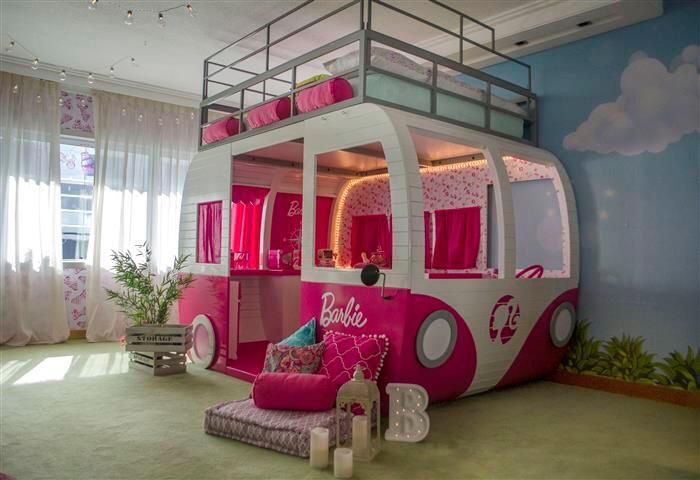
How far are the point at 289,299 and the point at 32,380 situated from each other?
7.68 ft

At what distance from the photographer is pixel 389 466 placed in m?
2.78

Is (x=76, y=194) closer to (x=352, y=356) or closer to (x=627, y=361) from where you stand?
(x=352, y=356)

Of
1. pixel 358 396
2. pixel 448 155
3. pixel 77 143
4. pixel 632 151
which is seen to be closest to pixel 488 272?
pixel 448 155

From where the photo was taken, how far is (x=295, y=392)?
124 inches

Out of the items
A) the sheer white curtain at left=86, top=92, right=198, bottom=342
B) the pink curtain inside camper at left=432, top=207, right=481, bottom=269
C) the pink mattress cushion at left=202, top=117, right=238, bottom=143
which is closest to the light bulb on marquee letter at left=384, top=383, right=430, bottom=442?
the pink curtain inside camper at left=432, top=207, right=481, bottom=269

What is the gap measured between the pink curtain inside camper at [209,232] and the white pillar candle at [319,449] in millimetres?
2710

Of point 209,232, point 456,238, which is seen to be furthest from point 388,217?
point 209,232

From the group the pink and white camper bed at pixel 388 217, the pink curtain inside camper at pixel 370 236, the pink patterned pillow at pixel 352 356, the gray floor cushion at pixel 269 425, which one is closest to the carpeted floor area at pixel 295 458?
the gray floor cushion at pixel 269 425

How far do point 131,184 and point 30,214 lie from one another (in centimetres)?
115

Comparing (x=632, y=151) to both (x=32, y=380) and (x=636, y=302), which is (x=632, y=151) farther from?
(x=32, y=380)

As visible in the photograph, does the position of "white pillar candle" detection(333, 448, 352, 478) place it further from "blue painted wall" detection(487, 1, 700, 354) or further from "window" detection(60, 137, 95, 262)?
"window" detection(60, 137, 95, 262)

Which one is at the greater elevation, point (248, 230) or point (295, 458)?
point (248, 230)

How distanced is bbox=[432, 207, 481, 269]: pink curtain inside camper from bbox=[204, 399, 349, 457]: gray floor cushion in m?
2.62

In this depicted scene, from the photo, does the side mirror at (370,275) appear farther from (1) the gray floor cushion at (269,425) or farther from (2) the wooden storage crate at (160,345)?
(2) the wooden storage crate at (160,345)
